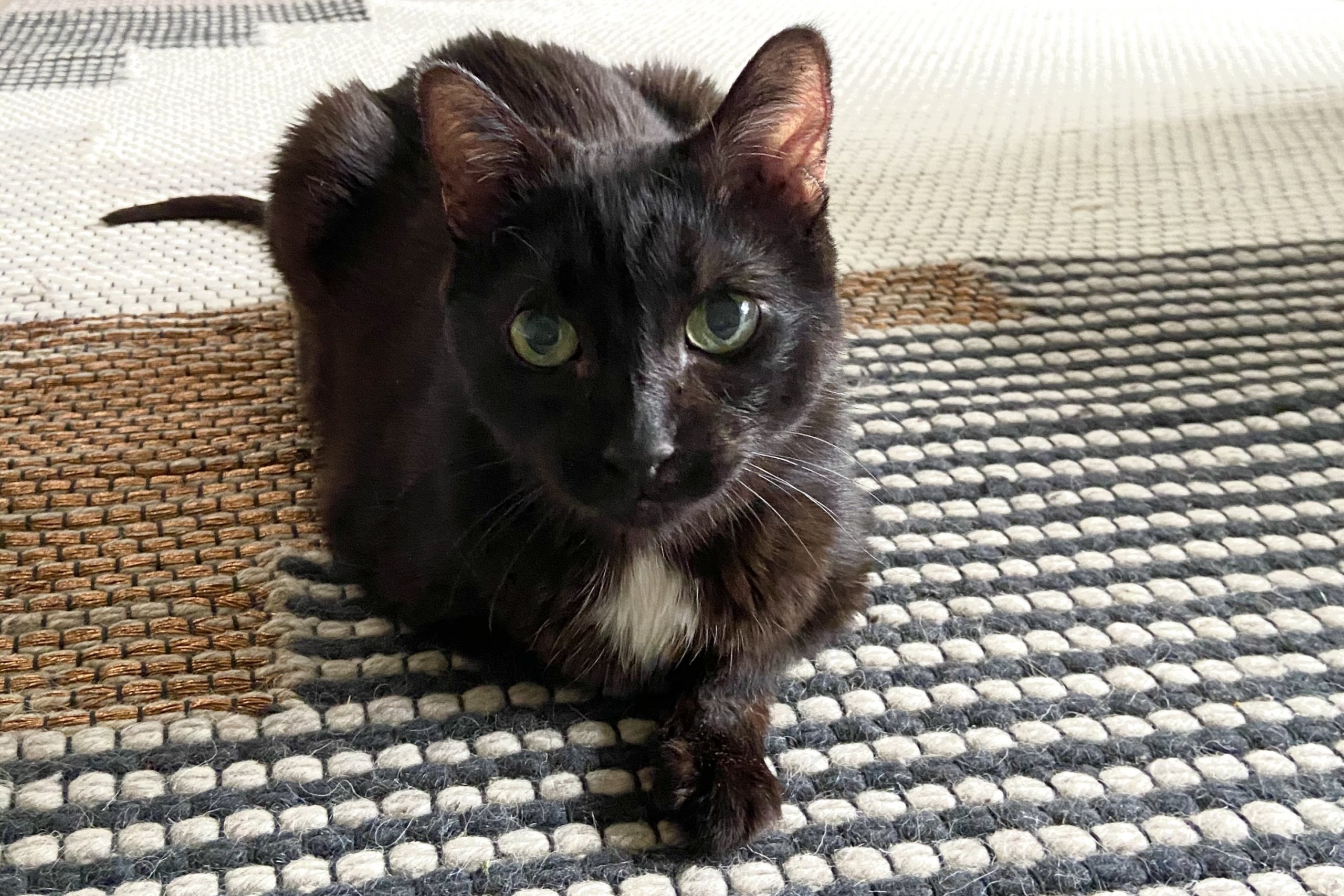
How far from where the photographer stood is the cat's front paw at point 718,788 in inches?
24.6

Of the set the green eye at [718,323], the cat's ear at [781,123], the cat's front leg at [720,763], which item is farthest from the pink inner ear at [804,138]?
the cat's front leg at [720,763]

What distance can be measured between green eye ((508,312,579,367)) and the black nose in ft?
0.24

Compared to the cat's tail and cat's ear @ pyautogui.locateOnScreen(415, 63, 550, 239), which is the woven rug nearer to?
the cat's tail

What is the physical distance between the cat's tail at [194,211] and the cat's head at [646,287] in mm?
872

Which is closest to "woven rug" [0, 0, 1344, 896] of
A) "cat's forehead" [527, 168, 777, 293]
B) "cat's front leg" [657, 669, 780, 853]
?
"cat's front leg" [657, 669, 780, 853]

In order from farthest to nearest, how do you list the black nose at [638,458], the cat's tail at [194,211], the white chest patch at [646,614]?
the cat's tail at [194,211], the white chest patch at [646,614], the black nose at [638,458]

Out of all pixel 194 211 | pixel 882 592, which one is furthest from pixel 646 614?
pixel 194 211

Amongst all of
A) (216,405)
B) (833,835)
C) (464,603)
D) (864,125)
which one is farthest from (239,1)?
(833,835)

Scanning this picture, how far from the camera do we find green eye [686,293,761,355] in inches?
24.7

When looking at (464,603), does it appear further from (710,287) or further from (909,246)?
(909,246)

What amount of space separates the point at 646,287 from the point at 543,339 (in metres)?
0.07

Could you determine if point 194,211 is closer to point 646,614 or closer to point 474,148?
point 474,148

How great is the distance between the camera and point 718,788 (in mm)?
641

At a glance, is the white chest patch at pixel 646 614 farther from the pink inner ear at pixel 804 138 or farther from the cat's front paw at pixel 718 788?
the pink inner ear at pixel 804 138
